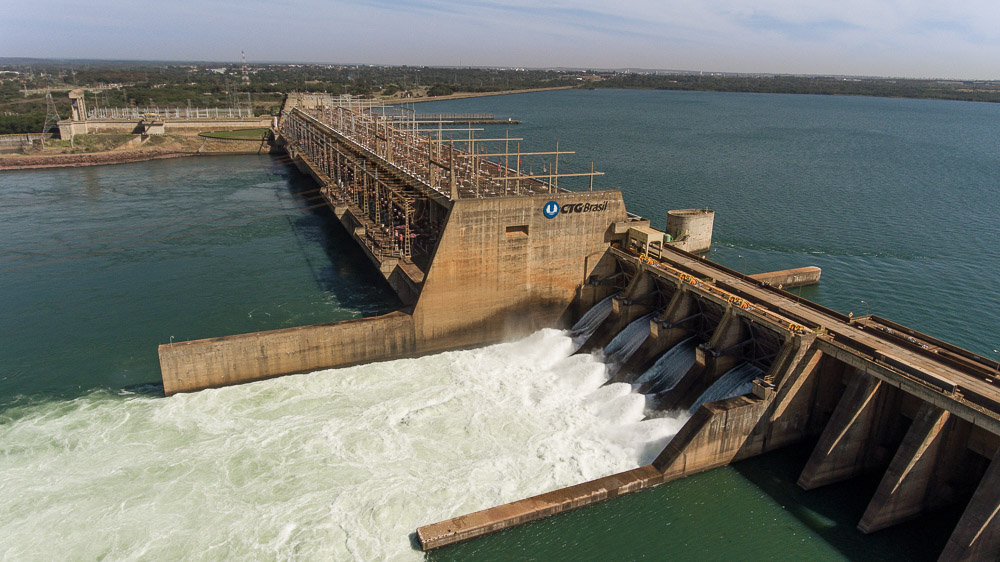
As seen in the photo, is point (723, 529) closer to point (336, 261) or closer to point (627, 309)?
point (627, 309)

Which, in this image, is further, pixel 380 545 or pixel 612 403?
pixel 612 403

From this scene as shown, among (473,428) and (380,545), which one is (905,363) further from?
(380,545)

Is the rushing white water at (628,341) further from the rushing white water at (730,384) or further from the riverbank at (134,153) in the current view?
the riverbank at (134,153)

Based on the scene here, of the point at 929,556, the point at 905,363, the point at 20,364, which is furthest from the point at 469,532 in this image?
the point at 20,364

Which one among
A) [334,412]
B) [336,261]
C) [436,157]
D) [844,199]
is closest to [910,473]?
[334,412]

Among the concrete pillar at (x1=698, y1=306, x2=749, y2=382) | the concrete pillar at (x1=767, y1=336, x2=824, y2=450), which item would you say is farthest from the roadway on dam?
the concrete pillar at (x1=698, y1=306, x2=749, y2=382)

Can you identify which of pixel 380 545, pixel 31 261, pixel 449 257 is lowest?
pixel 380 545
